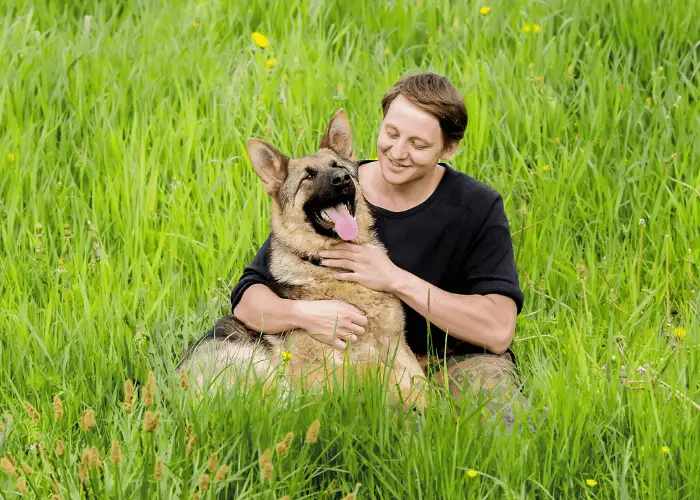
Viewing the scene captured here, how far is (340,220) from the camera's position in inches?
154

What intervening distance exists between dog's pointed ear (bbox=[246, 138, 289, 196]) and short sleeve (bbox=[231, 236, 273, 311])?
0.31 metres

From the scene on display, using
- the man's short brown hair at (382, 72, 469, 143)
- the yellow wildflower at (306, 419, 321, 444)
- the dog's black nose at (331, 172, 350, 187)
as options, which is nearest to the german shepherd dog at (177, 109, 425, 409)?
the dog's black nose at (331, 172, 350, 187)

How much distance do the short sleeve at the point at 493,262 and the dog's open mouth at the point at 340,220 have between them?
0.55 metres

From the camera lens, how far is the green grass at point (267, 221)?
311 centimetres

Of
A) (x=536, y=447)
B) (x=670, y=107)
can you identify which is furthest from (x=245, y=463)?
(x=670, y=107)

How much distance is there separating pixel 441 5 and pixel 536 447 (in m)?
4.17

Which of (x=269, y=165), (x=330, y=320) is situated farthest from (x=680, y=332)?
(x=269, y=165)

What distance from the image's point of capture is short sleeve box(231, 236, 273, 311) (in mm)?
4109

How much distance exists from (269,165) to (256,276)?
1.67 ft

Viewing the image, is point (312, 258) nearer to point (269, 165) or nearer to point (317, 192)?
point (317, 192)

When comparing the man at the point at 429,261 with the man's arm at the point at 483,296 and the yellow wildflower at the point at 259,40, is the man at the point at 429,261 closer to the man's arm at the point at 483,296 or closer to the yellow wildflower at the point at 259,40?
the man's arm at the point at 483,296

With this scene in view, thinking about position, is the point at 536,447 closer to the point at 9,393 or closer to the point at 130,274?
the point at 9,393

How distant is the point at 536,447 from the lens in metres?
3.12

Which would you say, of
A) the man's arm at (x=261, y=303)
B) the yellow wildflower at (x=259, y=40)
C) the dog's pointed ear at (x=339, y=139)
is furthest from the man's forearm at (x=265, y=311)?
the yellow wildflower at (x=259, y=40)
